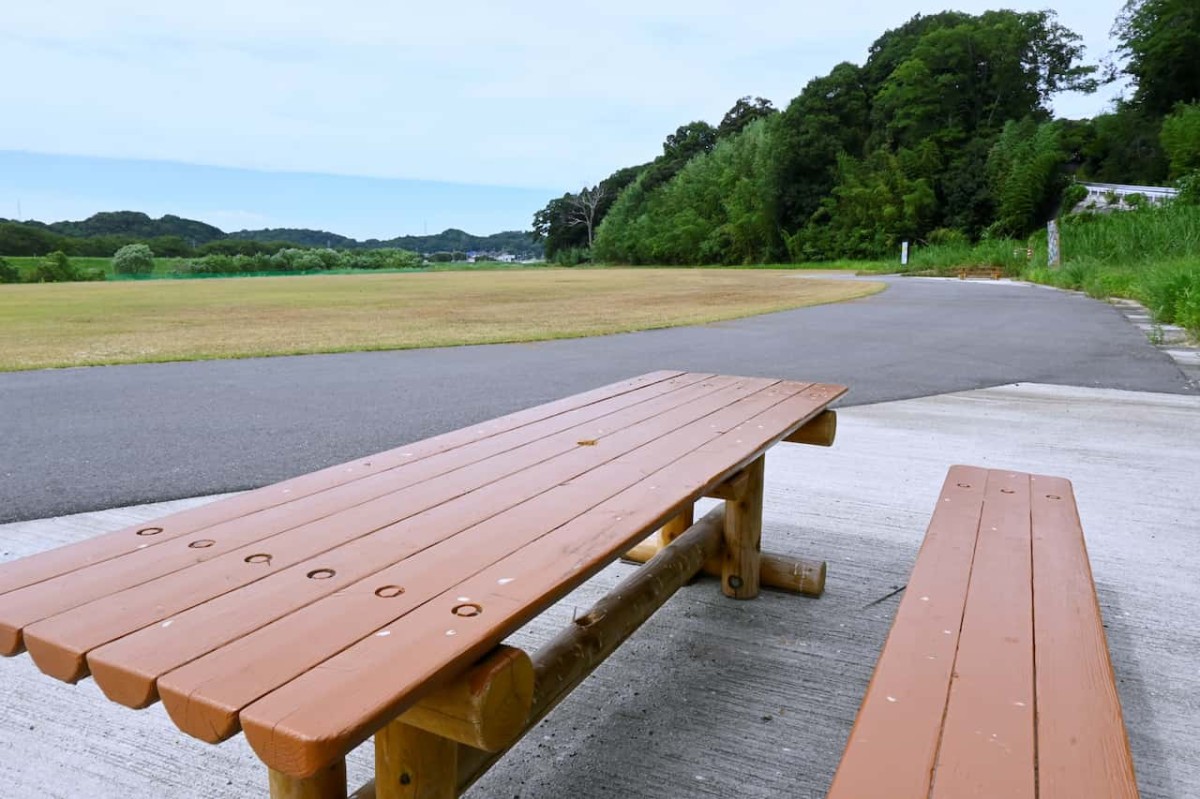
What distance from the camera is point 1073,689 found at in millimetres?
1302

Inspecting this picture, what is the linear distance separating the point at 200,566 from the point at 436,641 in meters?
0.48

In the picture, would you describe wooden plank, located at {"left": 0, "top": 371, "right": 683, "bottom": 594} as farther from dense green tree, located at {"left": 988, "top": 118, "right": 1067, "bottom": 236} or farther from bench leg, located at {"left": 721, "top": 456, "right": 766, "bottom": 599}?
dense green tree, located at {"left": 988, "top": 118, "right": 1067, "bottom": 236}

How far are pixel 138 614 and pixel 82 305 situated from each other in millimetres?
22623

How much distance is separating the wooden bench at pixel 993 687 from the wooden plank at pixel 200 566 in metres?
0.87

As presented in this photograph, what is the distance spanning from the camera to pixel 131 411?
6043 millimetres

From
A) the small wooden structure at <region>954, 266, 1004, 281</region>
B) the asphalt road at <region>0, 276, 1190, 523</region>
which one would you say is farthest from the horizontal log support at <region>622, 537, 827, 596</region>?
the small wooden structure at <region>954, 266, 1004, 281</region>

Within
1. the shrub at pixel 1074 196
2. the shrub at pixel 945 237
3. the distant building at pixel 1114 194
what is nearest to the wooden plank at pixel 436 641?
the distant building at pixel 1114 194

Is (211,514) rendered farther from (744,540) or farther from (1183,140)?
(1183,140)

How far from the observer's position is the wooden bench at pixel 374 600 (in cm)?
95

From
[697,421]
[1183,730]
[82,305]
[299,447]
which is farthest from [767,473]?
[82,305]

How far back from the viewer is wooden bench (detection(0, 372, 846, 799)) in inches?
37.4

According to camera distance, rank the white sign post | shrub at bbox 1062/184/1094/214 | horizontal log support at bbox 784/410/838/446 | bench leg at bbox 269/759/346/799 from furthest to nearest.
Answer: shrub at bbox 1062/184/1094/214 → the white sign post → horizontal log support at bbox 784/410/838/446 → bench leg at bbox 269/759/346/799

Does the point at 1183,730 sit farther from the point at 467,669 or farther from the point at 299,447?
the point at 299,447

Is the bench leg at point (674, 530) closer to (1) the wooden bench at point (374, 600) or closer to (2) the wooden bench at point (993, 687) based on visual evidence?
(1) the wooden bench at point (374, 600)
